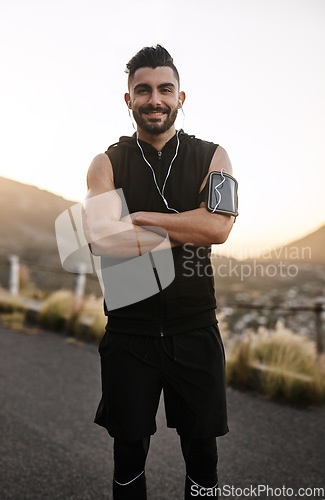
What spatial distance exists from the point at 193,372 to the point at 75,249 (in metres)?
0.82

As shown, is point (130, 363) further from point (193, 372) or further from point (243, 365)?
point (243, 365)

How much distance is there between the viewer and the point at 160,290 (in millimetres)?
1975

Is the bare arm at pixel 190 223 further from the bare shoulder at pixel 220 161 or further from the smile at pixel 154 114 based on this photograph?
the smile at pixel 154 114

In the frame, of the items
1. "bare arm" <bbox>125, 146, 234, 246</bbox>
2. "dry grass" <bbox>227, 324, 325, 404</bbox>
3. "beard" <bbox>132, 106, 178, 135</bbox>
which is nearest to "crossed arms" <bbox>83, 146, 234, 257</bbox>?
"bare arm" <bbox>125, 146, 234, 246</bbox>

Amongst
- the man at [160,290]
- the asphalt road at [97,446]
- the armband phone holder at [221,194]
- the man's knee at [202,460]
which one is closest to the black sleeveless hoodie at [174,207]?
the man at [160,290]

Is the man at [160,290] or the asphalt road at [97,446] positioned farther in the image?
the asphalt road at [97,446]

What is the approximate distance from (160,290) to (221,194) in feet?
1.65

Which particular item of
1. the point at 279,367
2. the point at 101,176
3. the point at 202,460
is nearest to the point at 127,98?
the point at 101,176

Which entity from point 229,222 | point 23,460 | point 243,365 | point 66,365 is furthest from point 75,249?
point 66,365

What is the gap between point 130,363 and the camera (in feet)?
6.37

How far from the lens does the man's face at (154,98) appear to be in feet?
6.46

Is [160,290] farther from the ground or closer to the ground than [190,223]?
closer to the ground

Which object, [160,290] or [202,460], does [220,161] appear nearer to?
[160,290]

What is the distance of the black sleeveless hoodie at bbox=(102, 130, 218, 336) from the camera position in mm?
1969
